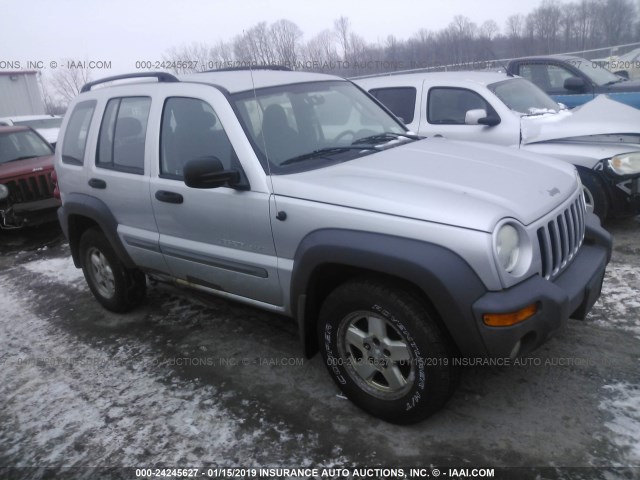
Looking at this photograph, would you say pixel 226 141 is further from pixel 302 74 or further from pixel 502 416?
pixel 502 416

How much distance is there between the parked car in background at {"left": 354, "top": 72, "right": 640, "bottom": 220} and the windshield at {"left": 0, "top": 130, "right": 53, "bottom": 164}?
5.74 meters

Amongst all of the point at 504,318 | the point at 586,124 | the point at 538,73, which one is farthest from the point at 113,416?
the point at 538,73

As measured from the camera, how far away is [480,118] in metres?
5.77

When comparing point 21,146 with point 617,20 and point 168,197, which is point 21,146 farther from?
point 617,20

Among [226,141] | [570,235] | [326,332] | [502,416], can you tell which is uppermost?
[226,141]

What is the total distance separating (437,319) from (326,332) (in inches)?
26.5

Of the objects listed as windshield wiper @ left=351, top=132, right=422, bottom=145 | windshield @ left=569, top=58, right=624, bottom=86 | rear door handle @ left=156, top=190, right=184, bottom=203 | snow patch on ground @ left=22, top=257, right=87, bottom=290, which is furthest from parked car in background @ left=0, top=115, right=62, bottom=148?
windshield wiper @ left=351, top=132, right=422, bottom=145

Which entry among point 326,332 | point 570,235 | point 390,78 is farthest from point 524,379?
point 390,78

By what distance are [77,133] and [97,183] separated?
66 centimetres

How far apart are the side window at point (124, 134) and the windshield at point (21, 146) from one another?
5.23 m

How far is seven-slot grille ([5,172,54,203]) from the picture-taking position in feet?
25.0

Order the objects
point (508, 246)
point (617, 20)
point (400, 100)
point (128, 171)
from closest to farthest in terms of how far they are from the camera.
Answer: point (508, 246) → point (128, 171) → point (400, 100) → point (617, 20)

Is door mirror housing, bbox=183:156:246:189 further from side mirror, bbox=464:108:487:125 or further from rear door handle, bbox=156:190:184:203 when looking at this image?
side mirror, bbox=464:108:487:125

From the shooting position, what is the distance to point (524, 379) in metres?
3.20
